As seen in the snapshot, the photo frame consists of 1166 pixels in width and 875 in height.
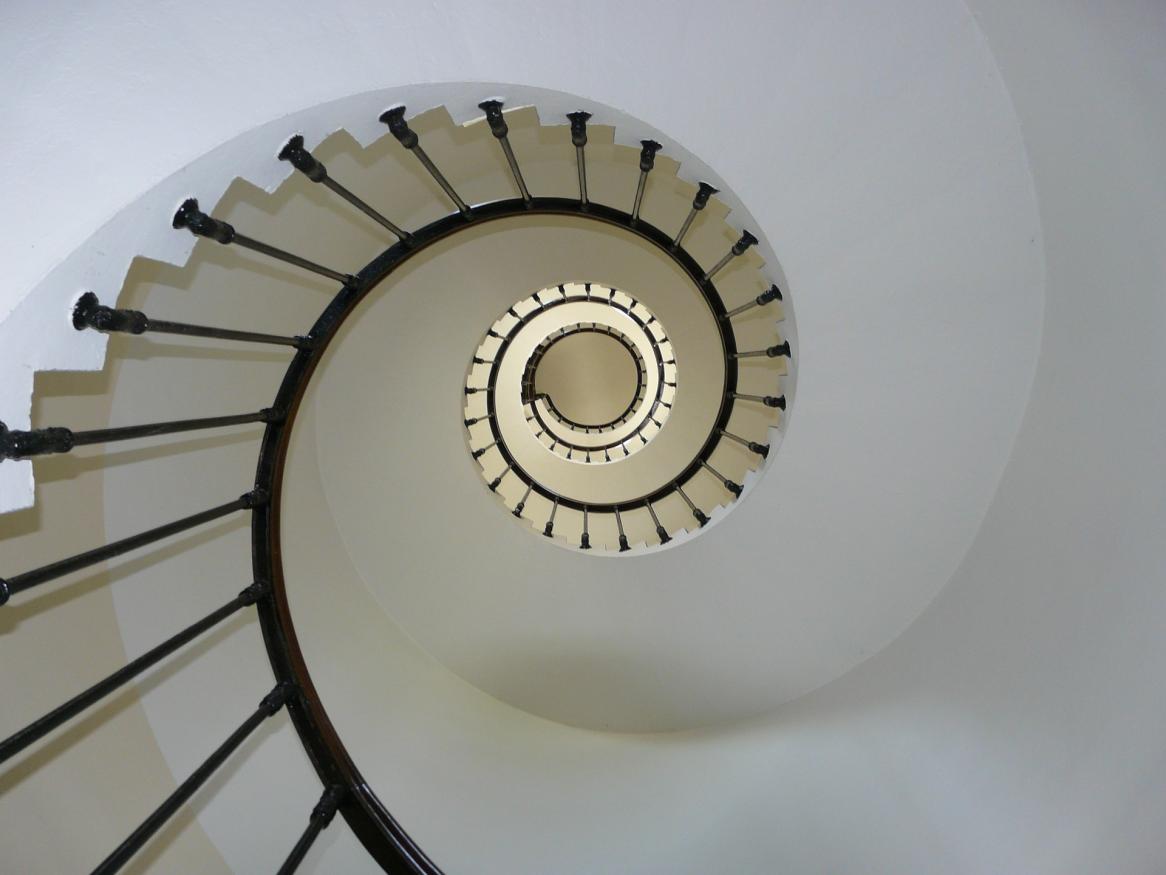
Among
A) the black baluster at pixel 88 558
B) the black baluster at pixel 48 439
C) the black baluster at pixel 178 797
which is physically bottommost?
the black baluster at pixel 178 797

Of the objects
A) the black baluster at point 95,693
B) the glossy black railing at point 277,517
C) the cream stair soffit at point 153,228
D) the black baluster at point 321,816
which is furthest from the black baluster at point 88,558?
the black baluster at point 321,816

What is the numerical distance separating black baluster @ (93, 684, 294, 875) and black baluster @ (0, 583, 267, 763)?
340mm

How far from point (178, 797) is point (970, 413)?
11.8 ft

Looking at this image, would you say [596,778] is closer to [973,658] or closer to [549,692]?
[549,692]

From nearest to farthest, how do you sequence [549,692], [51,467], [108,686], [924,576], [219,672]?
[108,686], [51,467], [219,672], [924,576], [549,692]

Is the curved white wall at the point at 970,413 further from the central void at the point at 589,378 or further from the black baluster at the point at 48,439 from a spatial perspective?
the central void at the point at 589,378

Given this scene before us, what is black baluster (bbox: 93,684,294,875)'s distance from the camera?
1639 mm

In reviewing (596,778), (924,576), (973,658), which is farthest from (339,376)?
(973,658)

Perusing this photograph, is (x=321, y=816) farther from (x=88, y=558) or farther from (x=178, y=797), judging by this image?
(x=88, y=558)

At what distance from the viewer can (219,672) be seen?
3428mm

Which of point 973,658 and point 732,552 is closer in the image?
point 973,658

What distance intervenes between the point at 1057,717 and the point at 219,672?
13.4ft

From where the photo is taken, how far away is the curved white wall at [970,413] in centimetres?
166

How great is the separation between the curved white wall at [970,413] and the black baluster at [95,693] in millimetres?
1047
